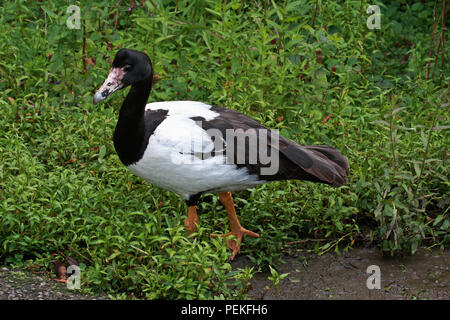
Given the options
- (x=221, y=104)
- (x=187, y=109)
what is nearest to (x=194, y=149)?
(x=187, y=109)

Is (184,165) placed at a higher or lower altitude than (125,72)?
lower

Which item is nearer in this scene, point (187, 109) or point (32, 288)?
point (32, 288)

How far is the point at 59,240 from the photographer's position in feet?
16.6

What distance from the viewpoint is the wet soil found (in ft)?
16.3

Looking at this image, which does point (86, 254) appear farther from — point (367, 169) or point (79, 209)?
point (367, 169)

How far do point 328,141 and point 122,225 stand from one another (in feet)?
6.86

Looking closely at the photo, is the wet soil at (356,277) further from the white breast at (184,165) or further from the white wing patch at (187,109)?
the white wing patch at (187,109)

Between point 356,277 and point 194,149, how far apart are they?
1.45 metres

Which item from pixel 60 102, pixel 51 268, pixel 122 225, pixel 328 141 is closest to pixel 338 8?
pixel 328 141

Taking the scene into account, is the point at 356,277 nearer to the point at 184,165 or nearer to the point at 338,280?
the point at 338,280

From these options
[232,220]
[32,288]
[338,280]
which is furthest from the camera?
[232,220]

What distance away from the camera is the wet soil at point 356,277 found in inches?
196

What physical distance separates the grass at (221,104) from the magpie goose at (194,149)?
33 cm

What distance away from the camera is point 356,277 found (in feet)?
17.0
